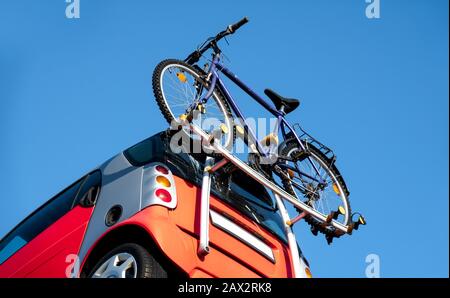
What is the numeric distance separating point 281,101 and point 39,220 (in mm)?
3083

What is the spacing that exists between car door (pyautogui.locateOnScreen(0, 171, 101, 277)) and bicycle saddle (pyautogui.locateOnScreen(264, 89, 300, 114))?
268 centimetres

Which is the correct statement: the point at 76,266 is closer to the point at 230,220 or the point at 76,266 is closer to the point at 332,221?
the point at 230,220

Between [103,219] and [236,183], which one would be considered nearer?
[103,219]

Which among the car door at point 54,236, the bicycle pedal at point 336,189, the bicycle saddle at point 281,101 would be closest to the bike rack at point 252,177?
the car door at point 54,236

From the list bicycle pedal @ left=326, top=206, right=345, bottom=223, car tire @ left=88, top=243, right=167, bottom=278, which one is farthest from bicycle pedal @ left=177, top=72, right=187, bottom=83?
car tire @ left=88, top=243, right=167, bottom=278

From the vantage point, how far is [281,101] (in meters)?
8.70

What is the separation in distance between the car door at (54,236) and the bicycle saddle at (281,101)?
268cm

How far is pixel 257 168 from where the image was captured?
766cm

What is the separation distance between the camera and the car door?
6.09 meters

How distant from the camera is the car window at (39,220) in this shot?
6.77 meters

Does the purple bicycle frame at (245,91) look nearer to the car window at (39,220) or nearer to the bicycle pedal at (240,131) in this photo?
the bicycle pedal at (240,131)
